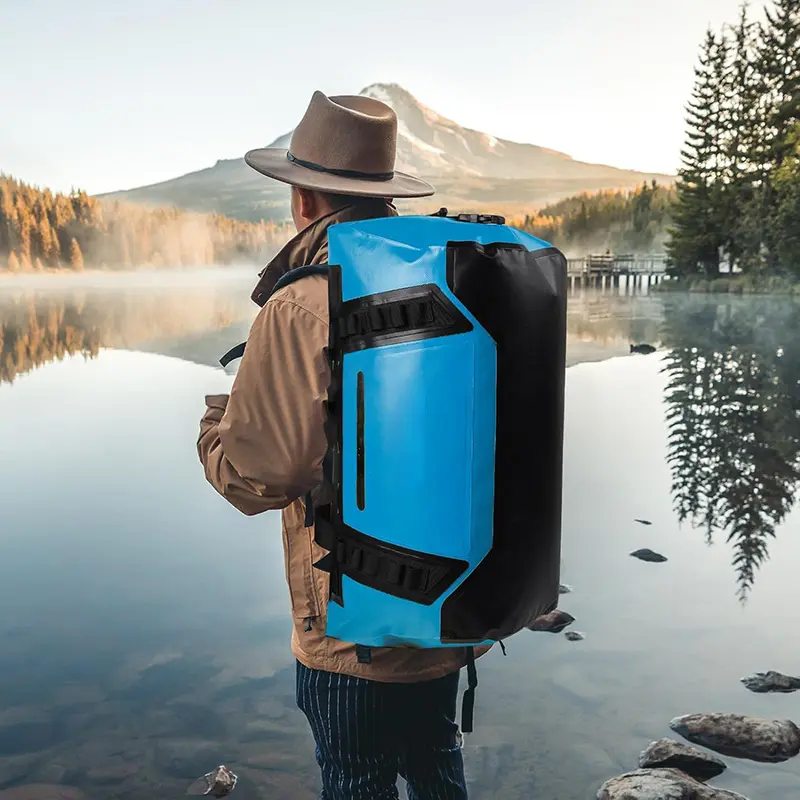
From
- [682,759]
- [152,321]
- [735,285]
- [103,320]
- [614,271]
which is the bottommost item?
[103,320]

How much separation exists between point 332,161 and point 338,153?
23mm

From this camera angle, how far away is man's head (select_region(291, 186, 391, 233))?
2281 mm

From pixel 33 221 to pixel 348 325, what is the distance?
77.0 m

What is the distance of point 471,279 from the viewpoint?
6.11ft

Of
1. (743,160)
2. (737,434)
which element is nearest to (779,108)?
(743,160)

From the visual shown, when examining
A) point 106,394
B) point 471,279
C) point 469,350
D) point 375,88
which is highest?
point 375,88

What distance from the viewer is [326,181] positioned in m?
2.23

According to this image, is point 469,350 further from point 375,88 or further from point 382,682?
point 375,88

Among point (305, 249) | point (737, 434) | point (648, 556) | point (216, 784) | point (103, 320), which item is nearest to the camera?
point (305, 249)

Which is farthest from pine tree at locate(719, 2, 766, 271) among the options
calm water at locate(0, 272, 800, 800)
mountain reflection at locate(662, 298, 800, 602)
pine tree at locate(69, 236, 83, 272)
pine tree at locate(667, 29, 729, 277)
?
pine tree at locate(69, 236, 83, 272)

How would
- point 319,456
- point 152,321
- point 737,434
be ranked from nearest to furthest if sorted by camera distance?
point 319,456 → point 737,434 → point 152,321

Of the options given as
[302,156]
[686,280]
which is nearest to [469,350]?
[302,156]

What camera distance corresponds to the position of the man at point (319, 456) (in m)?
2.03

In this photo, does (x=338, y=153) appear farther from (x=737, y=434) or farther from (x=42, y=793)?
(x=737, y=434)
